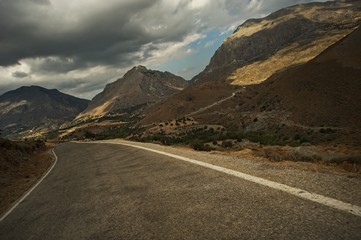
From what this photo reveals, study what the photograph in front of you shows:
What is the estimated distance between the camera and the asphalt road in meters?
3.90

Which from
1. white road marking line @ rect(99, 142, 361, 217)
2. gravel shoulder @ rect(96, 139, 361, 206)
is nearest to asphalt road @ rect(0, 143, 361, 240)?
white road marking line @ rect(99, 142, 361, 217)

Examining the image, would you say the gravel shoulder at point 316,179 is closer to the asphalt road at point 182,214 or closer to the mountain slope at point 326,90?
the asphalt road at point 182,214

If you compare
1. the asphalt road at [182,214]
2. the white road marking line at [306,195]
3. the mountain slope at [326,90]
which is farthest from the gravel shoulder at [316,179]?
the mountain slope at [326,90]

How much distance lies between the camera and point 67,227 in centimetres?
610

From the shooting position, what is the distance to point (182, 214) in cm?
512

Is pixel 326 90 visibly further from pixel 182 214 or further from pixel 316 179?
pixel 182 214

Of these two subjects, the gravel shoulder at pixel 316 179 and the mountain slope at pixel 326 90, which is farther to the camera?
the mountain slope at pixel 326 90

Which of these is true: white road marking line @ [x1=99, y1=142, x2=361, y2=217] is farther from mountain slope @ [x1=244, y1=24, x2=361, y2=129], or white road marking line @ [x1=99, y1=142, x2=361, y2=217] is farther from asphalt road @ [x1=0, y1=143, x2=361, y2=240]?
mountain slope @ [x1=244, y1=24, x2=361, y2=129]

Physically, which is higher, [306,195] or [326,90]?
[306,195]

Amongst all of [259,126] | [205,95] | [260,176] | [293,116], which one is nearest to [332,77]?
[293,116]

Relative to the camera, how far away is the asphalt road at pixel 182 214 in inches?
154

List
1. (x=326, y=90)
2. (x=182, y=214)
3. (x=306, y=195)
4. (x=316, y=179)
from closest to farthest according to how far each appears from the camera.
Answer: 1. (x=306, y=195)
2. (x=182, y=214)
3. (x=316, y=179)
4. (x=326, y=90)

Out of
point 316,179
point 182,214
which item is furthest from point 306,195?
point 182,214

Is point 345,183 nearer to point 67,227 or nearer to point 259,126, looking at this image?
point 67,227
